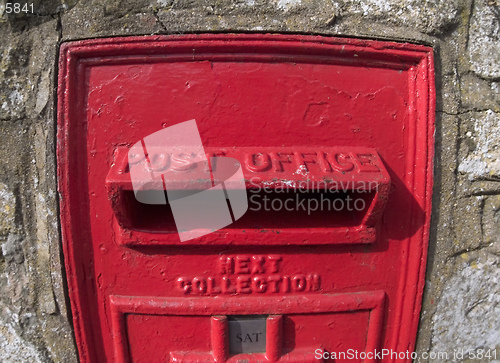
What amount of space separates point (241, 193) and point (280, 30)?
1.45 feet

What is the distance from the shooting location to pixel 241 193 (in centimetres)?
91

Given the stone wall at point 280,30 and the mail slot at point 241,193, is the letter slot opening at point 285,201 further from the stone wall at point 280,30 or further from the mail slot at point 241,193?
the stone wall at point 280,30

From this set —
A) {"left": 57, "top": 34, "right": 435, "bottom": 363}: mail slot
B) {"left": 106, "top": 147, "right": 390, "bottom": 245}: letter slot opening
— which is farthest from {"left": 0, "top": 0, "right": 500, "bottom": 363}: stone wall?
{"left": 106, "top": 147, "right": 390, "bottom": 245}: letter slot opening

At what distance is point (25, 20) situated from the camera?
3.07 ft

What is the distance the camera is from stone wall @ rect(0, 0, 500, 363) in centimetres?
92

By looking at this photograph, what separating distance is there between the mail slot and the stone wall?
50mm

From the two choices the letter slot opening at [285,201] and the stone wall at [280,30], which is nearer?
the letter slot opening at [285,201]

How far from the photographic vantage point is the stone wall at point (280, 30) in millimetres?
921

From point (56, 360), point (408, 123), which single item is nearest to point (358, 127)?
point (408, 123)

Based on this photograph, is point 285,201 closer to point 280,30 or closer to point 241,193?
point 241,193

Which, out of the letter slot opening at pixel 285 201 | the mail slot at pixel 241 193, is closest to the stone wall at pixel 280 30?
the mail slot at pixel 241 193

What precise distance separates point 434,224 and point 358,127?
1.23ft

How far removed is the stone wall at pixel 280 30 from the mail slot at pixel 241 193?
5 centimetres

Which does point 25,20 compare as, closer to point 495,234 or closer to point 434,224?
point 434,224
